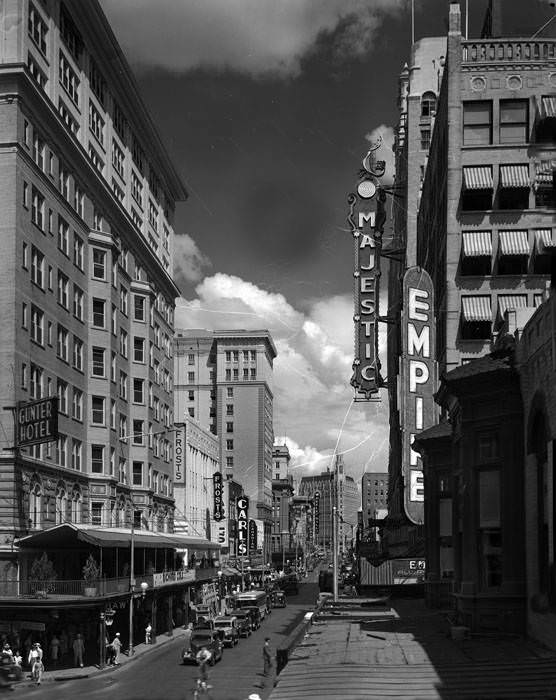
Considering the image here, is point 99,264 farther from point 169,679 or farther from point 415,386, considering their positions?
point 169,679

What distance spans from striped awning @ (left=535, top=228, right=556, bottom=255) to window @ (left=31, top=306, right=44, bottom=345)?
29555 millimetres

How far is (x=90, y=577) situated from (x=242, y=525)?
90.2 m

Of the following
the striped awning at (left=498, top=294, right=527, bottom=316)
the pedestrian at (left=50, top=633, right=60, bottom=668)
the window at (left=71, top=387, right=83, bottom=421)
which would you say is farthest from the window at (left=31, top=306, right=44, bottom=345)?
the striped awning at (left=498, top=294, right=527, bottom=316)

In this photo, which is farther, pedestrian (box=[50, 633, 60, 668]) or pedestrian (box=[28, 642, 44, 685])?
pedestrian (box=[50, 633, 60, 668])

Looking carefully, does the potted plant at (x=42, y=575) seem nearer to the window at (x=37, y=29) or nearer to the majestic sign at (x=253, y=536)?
the window at (x=37, y=29)

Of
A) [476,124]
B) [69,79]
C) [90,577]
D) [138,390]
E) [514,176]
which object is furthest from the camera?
[138,390]

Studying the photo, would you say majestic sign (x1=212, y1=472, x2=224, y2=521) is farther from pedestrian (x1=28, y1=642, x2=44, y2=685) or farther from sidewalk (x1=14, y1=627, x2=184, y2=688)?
pedestrian (x1=28, y1=642, x2=44, y2=685)

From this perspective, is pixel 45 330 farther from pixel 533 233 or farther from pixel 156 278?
pixel 156 278

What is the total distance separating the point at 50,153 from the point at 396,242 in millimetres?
39616

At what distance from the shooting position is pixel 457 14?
59.6m

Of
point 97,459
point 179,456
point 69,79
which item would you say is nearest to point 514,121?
point 69,79

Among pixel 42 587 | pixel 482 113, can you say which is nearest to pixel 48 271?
pixel 42 587

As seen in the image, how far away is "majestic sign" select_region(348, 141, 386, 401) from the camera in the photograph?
66625mm

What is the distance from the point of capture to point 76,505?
7150 centimetres
